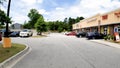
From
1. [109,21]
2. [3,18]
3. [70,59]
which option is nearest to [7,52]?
[3,18]

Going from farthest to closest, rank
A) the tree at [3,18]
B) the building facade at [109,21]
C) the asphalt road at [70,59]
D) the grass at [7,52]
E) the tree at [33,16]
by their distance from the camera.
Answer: the tree at [33,16] < the building facade at [109,21] < the tree at [3,18] < the grass at [7,52] < the asphalt road at [70,59]

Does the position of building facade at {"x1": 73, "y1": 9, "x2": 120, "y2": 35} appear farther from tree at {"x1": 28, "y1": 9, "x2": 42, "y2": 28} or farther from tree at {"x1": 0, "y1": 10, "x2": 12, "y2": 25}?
tree at {"x1": 28, "y1": 9, "x2": 42, "y2": 28}

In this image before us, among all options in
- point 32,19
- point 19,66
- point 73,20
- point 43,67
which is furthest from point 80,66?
point 73,20

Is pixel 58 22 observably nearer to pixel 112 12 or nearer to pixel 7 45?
pixel 112 12

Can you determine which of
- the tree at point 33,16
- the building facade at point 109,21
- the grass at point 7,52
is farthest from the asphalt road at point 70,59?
the tree at point 33,16

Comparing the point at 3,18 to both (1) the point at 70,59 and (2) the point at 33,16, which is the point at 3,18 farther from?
(2) the point at 33,16

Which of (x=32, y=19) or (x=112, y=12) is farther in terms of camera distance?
(x=32, y=19)

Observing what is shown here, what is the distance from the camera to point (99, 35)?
158 feet

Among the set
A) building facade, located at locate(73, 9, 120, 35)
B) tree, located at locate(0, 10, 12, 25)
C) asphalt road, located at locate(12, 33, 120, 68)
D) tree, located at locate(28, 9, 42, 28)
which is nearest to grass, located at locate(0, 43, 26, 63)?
asphalt road, located at locate(12, 33, 120, 68)

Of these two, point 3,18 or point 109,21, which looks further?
point 109,21

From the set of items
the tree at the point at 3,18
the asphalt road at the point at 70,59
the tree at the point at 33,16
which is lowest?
the asphalt road at the point at 70,59

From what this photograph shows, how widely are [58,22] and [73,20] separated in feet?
67.7

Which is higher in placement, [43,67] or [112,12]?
[112,12]

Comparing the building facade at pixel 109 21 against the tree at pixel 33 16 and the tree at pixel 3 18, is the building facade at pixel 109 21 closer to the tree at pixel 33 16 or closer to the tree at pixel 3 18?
the tree at pixel 3 18
